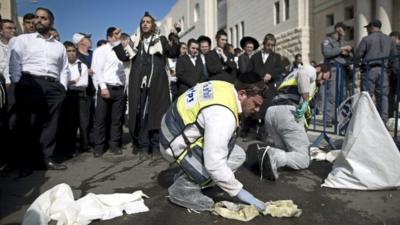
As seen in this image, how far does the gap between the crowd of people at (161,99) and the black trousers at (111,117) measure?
0.01 meters

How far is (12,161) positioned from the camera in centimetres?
461

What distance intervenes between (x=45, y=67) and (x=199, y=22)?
31131mm

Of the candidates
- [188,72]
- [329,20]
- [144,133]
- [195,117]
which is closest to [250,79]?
[195,117]

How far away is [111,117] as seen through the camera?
5.43 m

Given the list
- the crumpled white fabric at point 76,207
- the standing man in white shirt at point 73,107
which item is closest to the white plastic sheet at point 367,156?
the crumpled white fabric at point 76,207

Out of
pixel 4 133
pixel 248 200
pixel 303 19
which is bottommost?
pixel 248 200

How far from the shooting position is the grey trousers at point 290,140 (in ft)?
13.0

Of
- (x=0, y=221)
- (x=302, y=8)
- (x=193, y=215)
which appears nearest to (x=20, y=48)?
(x=0, y=221)

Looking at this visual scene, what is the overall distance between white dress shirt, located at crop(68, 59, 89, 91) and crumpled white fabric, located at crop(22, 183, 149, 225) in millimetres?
2710

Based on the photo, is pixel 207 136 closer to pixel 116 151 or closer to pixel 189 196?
pixel 189 196

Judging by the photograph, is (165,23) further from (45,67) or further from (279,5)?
(45,67)

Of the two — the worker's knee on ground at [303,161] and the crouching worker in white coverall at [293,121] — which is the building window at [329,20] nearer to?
the crouching worker in white coverall at [293,121]

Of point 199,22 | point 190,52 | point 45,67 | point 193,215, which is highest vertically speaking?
point 199,22

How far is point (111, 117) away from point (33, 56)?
1.55m
